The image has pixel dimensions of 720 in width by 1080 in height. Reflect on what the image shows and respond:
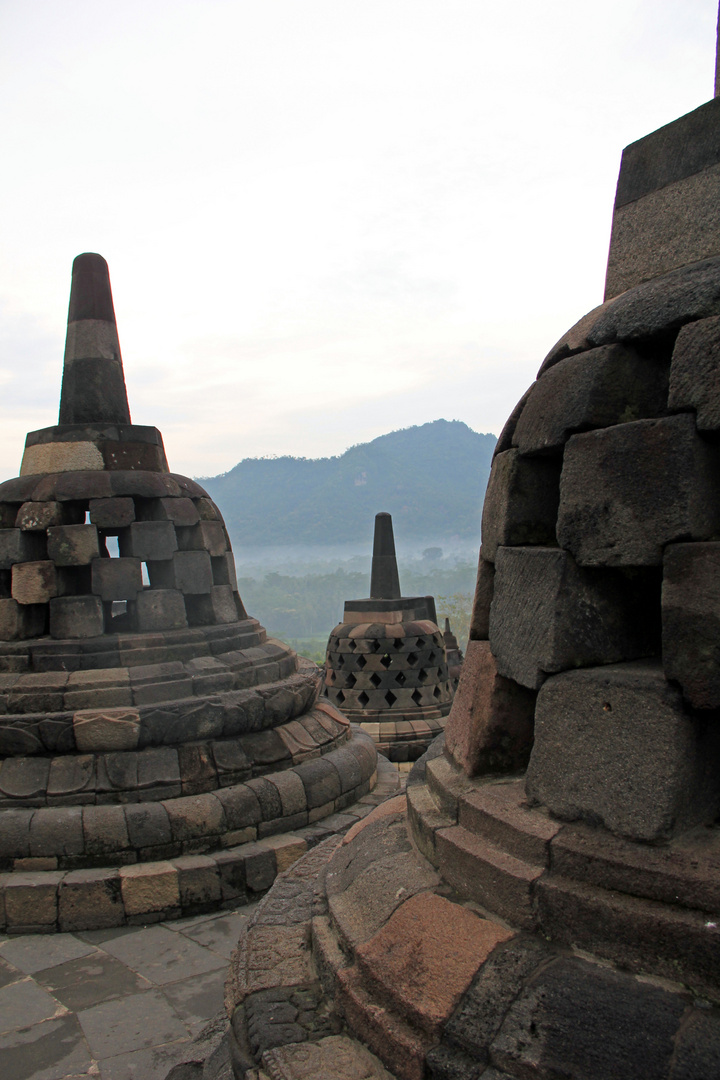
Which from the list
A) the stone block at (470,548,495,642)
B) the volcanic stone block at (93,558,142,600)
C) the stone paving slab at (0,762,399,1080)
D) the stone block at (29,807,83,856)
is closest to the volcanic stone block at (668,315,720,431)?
the stone block at (470,548,495,642)

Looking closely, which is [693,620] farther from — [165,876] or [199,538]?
[199,538]

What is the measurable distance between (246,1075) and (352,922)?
481mm

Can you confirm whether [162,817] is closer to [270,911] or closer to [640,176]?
[270,911]

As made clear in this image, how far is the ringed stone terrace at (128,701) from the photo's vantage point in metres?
4.37

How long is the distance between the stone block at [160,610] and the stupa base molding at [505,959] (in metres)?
3.20

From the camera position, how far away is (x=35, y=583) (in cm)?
516

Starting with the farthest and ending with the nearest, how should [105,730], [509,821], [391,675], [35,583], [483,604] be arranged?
[391,675] < [35,583] < [105,730] < [483,604] < [509,821]

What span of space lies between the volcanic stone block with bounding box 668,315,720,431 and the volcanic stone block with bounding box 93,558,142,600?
13.8 ft

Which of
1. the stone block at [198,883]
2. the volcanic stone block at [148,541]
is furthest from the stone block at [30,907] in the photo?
the volcanic stone block at [148,541]

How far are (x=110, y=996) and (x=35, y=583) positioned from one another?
8.93 feet

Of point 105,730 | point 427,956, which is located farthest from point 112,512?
point 427,956

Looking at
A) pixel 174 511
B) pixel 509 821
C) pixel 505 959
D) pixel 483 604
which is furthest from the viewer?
pixel 174 511

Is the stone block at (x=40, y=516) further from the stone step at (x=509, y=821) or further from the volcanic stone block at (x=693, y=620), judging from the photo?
the volcanic stone block at (x=693, y=620)

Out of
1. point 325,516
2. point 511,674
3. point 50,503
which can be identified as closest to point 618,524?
point 511,674
